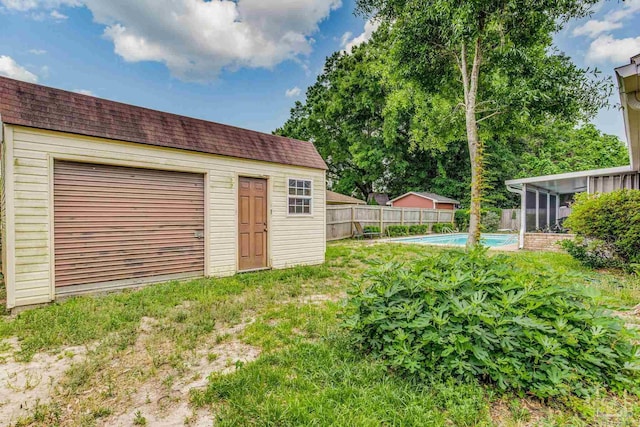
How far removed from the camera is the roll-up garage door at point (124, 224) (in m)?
4.62

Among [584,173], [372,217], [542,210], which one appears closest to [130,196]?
[584,173]

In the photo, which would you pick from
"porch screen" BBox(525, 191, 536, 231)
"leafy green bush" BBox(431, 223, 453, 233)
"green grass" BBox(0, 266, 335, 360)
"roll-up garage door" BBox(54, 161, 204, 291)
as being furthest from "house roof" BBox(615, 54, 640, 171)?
"leafy green bush" BBox(431, 223, 453, 233)

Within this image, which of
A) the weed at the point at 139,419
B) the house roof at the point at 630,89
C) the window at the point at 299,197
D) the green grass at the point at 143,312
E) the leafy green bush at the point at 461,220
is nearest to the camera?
the weed at the point at 139,419

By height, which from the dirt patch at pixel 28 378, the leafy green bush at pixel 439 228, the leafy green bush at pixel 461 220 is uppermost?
the leafy green bush at pixel 461 220

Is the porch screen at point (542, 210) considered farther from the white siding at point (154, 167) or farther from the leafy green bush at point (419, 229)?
the white siding at point (154, 167)

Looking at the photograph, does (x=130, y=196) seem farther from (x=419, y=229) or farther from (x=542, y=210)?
(x=419, y=229)

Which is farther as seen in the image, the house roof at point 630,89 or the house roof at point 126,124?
the house roof at point 126,124

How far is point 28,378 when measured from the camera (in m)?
2.54

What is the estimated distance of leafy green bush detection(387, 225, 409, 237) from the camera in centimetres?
1603

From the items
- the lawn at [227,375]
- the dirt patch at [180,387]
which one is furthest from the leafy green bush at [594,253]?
the dirt patch at [180,387]

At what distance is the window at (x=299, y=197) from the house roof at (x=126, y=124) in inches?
18.6

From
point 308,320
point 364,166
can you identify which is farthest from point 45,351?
point 364,166

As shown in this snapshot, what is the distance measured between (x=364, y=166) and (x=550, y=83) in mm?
15915

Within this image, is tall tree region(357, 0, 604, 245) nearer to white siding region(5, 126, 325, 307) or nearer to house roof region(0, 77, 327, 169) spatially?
white siding region(5, 126, 325, 307)
